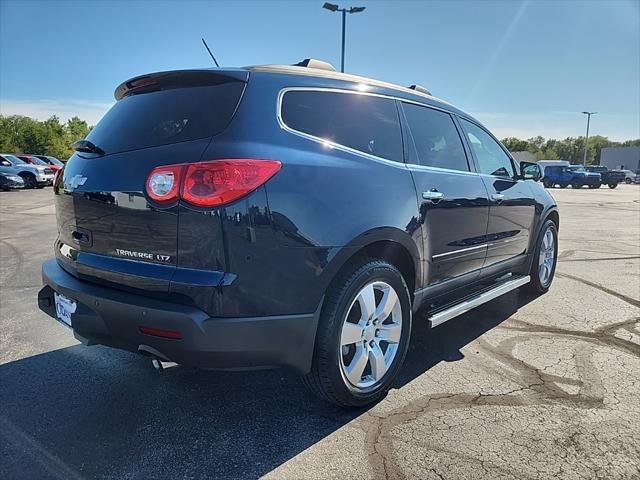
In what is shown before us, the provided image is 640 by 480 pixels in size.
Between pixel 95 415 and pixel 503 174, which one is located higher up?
pixel 503 174

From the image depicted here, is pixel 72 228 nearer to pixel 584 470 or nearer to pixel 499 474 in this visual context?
pixel 499 474

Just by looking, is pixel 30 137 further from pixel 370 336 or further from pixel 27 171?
pixel 370 336

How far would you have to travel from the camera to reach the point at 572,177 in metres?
35.1

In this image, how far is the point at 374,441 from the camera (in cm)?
245

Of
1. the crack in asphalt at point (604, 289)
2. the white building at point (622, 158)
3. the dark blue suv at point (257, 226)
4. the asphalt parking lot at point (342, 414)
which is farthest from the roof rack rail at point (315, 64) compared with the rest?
the white building at point (622, 158)

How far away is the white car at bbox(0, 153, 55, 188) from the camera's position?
78.2 ft

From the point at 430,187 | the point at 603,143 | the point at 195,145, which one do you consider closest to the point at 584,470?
the point at 430,187

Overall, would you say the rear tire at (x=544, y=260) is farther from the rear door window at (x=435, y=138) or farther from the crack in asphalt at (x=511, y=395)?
the rear door window at (x=435, y=138)

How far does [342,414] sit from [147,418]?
1093 mm

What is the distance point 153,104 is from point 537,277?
4.27 metres

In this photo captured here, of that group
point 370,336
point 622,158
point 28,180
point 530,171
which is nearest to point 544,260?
point 530,171

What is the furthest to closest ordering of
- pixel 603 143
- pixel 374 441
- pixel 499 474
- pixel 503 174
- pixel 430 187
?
1. pixel 603 143
2. pixel 503 174
3. pixel 430 187
4. pixel 374 441
5. pixel 499 474

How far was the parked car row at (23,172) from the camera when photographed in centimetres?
2319

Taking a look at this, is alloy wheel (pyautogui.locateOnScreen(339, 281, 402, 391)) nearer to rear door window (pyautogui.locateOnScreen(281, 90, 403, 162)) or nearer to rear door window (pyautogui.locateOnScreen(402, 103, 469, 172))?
rear door window (pyautogui.locateOnScreen(281, 90, 403, 162))
